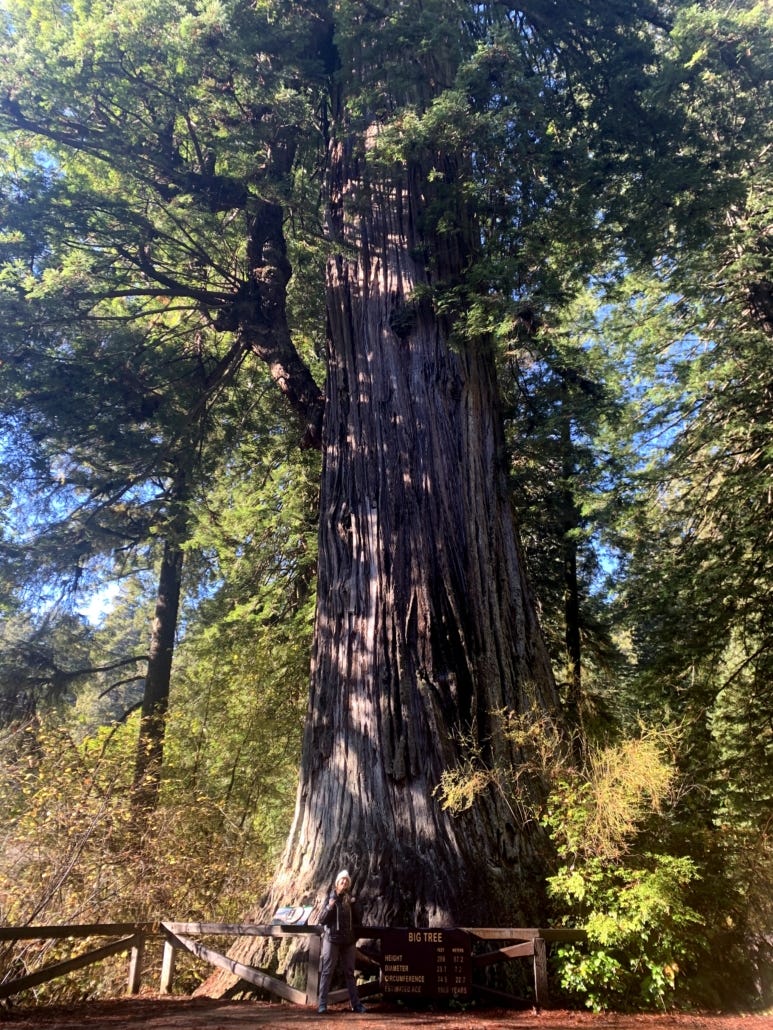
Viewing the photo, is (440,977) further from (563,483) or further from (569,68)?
(569,68)

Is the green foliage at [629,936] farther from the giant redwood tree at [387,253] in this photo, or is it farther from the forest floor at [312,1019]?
the giant redwood tree at [387,253]

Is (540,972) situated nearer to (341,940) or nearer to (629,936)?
(629,936)

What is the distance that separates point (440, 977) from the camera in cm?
419

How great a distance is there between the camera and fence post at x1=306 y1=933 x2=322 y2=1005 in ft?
14.5

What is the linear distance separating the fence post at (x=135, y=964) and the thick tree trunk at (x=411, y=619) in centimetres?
137

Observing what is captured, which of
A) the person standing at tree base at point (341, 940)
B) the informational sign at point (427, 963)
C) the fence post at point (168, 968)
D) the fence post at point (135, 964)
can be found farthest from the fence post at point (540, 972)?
the fence post at point (135, 964)

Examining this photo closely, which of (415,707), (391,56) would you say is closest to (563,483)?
(415,707)

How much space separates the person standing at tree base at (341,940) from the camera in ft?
14.1

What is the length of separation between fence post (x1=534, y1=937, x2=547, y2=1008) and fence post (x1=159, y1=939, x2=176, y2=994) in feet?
9.69

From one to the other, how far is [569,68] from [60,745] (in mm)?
11219

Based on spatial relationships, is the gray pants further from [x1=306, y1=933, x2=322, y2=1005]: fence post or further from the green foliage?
the green foliage

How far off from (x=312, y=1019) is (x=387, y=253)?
723cm

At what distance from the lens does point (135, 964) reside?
19.1 feet

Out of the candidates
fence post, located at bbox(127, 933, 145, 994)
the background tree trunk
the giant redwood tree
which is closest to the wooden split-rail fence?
the giant redwood tree
